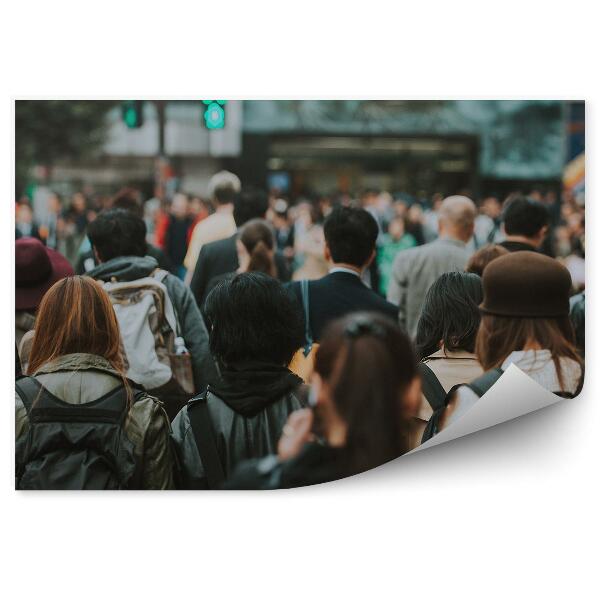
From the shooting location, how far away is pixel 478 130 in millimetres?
3395

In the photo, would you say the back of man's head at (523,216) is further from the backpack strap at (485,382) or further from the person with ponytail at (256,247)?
the person with ponytail at (256,247)

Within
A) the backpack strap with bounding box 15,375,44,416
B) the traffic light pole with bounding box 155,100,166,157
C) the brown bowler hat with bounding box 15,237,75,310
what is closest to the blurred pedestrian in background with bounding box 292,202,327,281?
the traffic light pole with bounding box 155,100,166,157

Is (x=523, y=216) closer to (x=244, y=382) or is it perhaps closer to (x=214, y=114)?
(x=214, y=114)

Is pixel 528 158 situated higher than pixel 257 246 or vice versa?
pixel 528 158

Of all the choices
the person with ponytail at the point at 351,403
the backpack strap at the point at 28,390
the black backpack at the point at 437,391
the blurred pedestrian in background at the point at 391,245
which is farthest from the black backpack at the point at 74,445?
the blurred pedestrian in background at the point at 391,245

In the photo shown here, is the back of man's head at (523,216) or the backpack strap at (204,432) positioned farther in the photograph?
the back of man's head at (523,216)

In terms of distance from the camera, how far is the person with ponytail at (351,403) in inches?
104

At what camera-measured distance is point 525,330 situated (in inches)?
128

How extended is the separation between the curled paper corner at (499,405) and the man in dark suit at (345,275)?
40 centimetres

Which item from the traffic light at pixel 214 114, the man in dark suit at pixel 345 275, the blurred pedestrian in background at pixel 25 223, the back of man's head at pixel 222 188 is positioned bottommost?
the man in dark suit at pixel 345 275

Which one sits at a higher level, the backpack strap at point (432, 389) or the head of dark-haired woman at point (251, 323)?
the head of dark-haired woman at point (251, 323)
